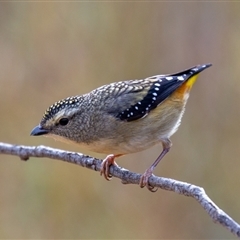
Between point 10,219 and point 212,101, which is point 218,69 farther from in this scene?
point 10,219

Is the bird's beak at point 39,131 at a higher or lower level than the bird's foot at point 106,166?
higher

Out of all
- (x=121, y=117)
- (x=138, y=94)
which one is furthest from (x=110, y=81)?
(x=121, y=117)

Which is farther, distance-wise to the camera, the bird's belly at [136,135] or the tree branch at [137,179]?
the bird's belly at [136,135]

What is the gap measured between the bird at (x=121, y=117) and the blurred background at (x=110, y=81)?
2.67 m

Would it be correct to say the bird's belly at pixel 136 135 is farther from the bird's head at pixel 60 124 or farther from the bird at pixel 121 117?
the bird's head at pixel 60 124

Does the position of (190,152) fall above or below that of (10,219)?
above

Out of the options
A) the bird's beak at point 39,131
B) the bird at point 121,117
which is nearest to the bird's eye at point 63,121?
the bird at point 121,117

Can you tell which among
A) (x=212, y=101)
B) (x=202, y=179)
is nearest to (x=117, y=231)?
(x=202, y=179)

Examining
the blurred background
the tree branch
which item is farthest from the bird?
the blurred background

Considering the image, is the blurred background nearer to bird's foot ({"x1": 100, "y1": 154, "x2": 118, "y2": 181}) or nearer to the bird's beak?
bird's foot ({"x1": 100, "y1": 154, "x2": 118, "y2": 181})

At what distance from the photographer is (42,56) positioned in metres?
7.83

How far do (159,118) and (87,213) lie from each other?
334 cm

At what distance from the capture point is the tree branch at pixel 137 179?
2.59 metres

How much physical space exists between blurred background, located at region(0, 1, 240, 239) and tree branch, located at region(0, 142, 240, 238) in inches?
119
